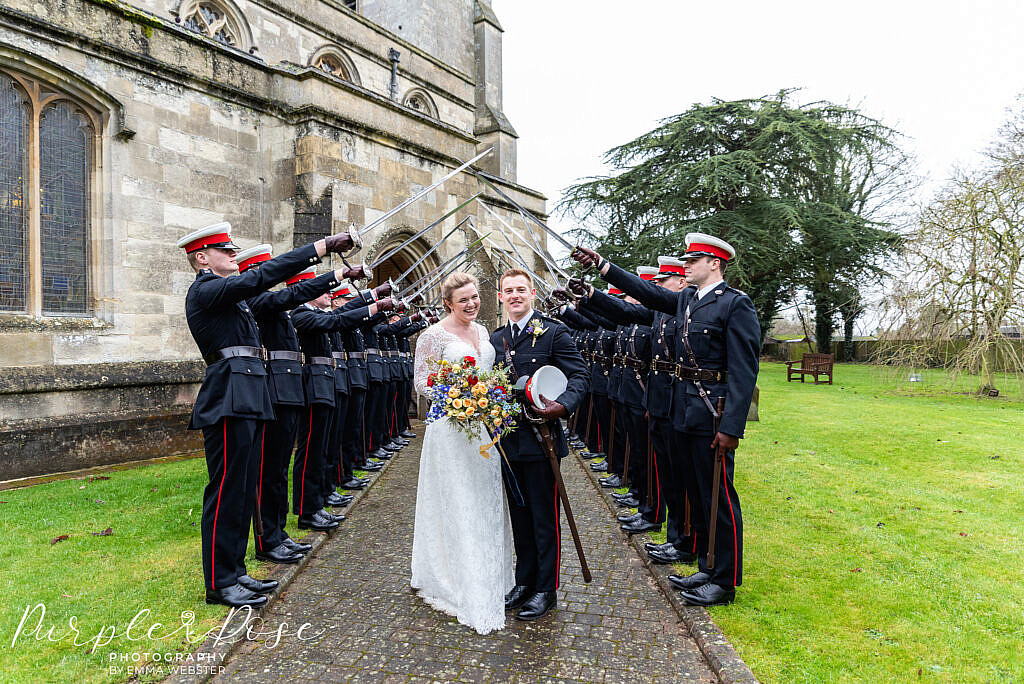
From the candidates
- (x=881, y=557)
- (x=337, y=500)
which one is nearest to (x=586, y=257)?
(x=881, y=557)

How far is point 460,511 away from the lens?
13.0 feet

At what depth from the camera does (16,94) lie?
288 inches

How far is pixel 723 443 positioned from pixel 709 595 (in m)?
1.01

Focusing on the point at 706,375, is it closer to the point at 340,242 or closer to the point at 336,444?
the point at 340,242

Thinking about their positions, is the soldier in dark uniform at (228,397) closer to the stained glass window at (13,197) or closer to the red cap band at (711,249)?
the red cap band at (711,249)

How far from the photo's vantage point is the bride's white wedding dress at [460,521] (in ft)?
12.7

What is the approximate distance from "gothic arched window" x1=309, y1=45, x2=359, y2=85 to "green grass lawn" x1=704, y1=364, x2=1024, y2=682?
1330 cm

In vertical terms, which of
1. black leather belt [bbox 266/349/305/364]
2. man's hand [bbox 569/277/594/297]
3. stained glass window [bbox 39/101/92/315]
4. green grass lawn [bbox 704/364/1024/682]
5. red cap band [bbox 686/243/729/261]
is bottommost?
green grass lawn [bbox 704/364/1024/682]

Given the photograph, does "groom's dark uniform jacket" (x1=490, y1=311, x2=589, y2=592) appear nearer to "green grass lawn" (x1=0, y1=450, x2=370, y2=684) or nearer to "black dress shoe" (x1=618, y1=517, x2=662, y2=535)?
"black dress shoe" (x1=618, y1=517, x2=662, y2=535)

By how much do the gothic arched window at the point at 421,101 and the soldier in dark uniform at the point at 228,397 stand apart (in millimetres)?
15758

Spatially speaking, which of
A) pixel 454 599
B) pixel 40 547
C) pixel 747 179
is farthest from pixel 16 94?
pixel 747 179

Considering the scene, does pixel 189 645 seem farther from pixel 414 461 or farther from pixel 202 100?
pixel 202 100

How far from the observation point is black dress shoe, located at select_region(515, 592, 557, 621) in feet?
12.9

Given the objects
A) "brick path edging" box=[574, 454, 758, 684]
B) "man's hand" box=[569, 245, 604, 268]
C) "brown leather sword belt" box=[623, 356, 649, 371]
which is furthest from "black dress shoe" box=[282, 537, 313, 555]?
"brown leather sword belt" box=[623, 356, 649, 371]
